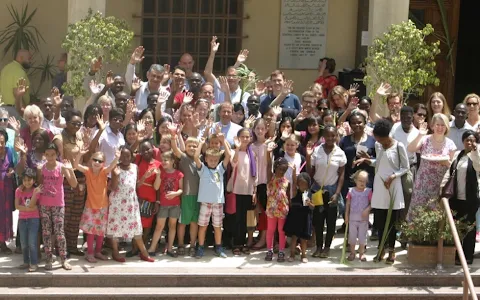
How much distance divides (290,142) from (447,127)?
1.79 m

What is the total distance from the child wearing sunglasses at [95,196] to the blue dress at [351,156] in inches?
112

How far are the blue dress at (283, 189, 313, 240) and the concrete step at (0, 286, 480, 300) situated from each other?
72cm

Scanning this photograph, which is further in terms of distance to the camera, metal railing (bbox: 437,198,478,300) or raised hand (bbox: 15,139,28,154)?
raised hand (bbox: 15,139,28,154)

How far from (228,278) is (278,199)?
1.17 m

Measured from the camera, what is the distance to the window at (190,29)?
17.0 m

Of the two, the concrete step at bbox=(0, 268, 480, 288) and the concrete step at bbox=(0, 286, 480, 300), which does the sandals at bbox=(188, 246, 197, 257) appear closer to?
the concrete step at bbox=(0, 268, 480, 288)

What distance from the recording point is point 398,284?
10891 mm

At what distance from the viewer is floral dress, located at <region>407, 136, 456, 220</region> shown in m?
11.3

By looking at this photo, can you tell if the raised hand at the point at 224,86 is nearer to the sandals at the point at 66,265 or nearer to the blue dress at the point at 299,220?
the blue dress at the point at 299,220

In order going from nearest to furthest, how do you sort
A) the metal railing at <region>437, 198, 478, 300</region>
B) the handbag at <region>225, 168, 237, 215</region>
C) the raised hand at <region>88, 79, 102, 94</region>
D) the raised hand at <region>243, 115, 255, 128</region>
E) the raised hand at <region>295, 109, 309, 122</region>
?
the metal railing at <region>437, 198, 478, 300</region> < the handbag at <region>225, 168, 237, 215</region> < the raised hand at <region>243, 115, 255, 128</region> < the raised hand at <region>295, 109, 309, 122</region> < the raised hand at <region>88, 79, 102, 94</region>

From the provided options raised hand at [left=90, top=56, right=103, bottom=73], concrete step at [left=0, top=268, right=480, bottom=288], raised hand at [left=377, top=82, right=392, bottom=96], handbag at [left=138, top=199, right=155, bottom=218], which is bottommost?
concrete step at [left=0, top=268, right=480, bottom=288]

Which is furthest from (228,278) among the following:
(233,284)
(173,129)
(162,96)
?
(162,96)

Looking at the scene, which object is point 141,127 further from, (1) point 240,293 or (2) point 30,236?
(1) point 240,293

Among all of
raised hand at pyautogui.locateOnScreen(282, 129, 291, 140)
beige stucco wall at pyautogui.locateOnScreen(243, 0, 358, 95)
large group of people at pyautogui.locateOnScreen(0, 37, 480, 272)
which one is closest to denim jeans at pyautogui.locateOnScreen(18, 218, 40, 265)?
large group of people at pyautogui.locateOnScreen(0, 37, 480, 272)
